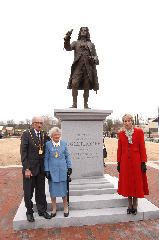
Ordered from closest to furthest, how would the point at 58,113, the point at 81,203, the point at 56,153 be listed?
the point at 56,153
the point at 81,203
the point at 58,113

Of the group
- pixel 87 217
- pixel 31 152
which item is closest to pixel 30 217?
pixel 87 217

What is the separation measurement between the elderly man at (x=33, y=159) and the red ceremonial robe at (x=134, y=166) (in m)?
1.44

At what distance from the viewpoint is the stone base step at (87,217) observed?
16.8 feet

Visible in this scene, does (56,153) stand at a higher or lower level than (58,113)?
lower

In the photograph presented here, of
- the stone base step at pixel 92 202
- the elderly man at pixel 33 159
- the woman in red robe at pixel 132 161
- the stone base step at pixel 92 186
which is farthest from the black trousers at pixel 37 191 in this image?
the woman in red robe at pixel 132 161

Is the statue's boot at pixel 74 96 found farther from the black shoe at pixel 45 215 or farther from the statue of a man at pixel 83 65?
the black shoe at pixel 45 215

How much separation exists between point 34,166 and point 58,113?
155cm

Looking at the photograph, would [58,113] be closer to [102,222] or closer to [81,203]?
[81,203]

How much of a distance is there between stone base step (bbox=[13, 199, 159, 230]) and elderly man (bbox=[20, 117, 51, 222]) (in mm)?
120

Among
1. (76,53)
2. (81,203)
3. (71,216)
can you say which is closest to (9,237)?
(71,216)

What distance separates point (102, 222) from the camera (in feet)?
17.6

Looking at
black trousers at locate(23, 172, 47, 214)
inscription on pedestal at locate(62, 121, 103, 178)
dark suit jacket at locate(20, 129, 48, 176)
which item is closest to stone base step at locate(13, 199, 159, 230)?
black trousers at locate(23, 172, 47, 214)

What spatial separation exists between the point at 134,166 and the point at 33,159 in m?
1.79

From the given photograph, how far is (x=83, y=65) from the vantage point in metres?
6.81
